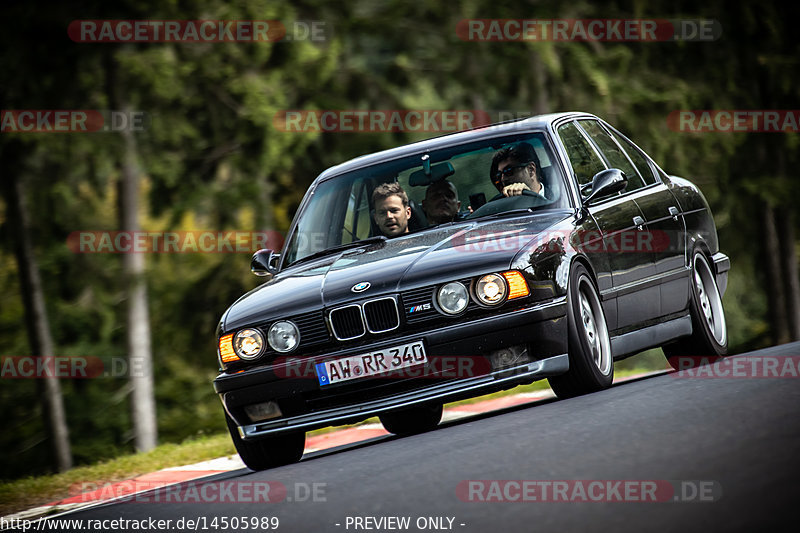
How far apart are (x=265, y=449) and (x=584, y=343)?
6.33 feet

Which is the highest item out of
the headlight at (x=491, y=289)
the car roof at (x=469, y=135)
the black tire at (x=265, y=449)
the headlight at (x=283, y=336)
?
the car roof at (x=469, y=135)

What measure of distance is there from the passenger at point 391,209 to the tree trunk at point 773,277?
2027 centimetres

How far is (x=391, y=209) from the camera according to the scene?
8.17 metres

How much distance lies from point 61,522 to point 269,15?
13.9 meters

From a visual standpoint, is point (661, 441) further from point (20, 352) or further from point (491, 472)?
point (20, 352)

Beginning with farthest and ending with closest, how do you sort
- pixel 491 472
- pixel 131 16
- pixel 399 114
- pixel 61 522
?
pixel 399 114 < pixel 131 16 < pixel 61 522 < pixel 491 472

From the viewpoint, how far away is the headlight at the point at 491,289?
6.69 metres

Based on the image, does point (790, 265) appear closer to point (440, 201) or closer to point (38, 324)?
point (38, 324)

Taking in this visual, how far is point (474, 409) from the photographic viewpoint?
1048cm

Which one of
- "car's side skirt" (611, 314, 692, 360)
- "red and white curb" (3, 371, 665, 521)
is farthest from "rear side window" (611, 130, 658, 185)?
"red and white curb" (3, 371, 665, 521)

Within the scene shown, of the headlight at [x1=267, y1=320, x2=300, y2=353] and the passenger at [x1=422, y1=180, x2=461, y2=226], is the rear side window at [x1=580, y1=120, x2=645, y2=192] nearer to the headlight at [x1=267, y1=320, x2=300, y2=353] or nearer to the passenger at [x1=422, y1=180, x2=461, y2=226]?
the passenger at [x1=422, y1=180, x2=461, y2=226]

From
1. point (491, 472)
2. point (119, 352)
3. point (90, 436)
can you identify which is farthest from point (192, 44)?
point (491, 472)

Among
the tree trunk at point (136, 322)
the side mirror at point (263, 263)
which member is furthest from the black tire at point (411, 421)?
the tree trunk at point (136, 322)

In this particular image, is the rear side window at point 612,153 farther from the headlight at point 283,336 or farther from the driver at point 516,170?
the headlight at point 283,336
